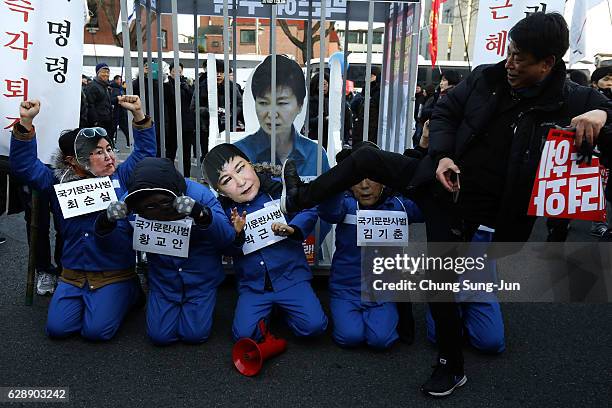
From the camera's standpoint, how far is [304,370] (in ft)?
9.45

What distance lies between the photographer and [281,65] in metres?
3.81

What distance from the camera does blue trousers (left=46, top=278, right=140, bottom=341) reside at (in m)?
3.12

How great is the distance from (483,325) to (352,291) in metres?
0.78

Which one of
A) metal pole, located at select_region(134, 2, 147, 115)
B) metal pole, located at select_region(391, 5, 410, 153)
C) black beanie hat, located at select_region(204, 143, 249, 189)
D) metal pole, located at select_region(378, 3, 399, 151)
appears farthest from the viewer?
metal pole, located at select_region(378, 3, 399, 151)

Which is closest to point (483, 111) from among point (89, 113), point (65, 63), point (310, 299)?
point (310, 299)

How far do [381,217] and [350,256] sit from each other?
1.03 ft

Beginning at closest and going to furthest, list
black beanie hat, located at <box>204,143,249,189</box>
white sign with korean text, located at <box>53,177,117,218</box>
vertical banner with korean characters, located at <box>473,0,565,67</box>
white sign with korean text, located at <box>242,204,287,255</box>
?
1. white sign with korean text, located at <box>53,177,117,218</box>
2. white sign with korean text, located at <box>242,204,287,255</box>
3. black beanie hat, located at <box>204,143,249,189</box>
4. vertical banner with korean characters, located at <box>473,0,565,67</box>

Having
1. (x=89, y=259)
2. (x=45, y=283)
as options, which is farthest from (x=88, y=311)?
(x=45, y=283)

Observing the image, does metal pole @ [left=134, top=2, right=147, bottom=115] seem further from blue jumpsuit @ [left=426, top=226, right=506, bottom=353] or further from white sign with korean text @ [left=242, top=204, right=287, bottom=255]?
blue jumpsuit @ [left=426, top=226, right=506, bottom=353]

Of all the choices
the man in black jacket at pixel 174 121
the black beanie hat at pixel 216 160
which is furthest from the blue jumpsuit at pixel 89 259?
the man in black jacket at pixel 174 121

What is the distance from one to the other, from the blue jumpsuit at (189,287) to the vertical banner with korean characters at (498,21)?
2.60m

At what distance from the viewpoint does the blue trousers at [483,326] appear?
3023 mm

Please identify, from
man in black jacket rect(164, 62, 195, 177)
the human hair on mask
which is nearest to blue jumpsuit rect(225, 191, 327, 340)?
the human hair on mask

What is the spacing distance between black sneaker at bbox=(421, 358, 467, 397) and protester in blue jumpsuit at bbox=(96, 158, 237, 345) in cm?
132
